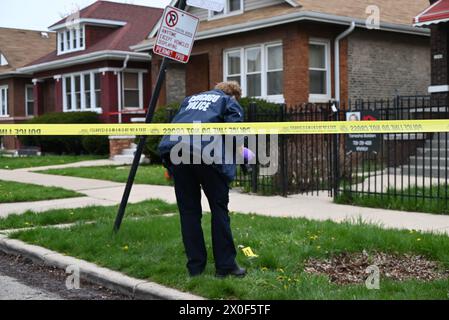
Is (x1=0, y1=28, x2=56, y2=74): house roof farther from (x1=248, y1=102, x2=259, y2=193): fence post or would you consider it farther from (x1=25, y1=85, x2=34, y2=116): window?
(x1=248, y1=102, x2=259, y2=193): fence post

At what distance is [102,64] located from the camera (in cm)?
2608

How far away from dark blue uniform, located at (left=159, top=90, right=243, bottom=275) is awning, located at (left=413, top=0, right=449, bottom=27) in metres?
9.96

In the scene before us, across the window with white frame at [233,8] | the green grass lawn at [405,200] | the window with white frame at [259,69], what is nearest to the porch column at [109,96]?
the window with white frame at [233,8]

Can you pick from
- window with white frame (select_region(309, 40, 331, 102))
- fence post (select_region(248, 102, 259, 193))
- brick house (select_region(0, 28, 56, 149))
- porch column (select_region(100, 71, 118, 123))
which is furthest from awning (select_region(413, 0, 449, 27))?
brick house (select_region(0, 28, 56, 149))

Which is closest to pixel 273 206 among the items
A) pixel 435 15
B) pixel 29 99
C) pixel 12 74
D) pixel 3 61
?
pixel 435 15

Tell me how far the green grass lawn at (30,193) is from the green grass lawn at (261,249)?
2.38m

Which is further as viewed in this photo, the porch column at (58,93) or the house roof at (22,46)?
the house roof at (22,46)

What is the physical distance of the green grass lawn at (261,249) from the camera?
16.8ft

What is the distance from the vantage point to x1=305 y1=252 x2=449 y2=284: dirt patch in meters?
5.61

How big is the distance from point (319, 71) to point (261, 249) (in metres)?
13.1

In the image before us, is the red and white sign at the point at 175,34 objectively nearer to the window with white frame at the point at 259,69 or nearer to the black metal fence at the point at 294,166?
the black metal fence at the point at 294,166

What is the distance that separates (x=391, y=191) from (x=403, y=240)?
12.5 feet

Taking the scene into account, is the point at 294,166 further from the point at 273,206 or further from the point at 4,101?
the point at 4,101
